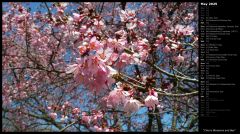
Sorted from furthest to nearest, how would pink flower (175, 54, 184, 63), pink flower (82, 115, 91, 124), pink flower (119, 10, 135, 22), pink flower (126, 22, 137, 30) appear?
1. pink flower (82, 115, 91, 124)
2. pink flower (175, 54, 184, 63)
3. pink flower (119, 10, 135, 22)
4. pink flower (126, 22, 137, 30)

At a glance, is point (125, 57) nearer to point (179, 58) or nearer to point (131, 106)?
point (131, 106)

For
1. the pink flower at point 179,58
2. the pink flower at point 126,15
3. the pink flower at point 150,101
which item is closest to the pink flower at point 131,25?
the pink flower at point 126,15

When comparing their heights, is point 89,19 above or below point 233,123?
above

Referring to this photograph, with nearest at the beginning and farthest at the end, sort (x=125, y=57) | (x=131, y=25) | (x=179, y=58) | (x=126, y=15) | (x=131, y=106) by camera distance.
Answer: (x=131, y=106), (x=125, y=57), (x=131, y=25), (x=126, y=15), (x=179, y=58)

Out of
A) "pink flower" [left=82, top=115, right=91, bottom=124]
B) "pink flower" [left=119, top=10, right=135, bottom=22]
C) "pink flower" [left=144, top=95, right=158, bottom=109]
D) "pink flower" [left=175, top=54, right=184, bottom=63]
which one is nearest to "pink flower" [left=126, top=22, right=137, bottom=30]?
"pink flower" [left=119, top=10, right=135, bottom=22]

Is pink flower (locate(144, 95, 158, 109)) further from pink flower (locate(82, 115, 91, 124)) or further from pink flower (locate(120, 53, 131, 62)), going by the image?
pink flower (locate(82, 115, 91, 124))

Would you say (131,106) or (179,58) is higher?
(179,58)

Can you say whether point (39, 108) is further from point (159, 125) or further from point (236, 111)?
point (236, 111)

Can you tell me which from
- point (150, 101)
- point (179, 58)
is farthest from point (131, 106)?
point (179, 58)

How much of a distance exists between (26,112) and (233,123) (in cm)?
518

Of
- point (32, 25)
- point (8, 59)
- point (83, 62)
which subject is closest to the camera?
point (83, 62)

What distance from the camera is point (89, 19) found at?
141 inches

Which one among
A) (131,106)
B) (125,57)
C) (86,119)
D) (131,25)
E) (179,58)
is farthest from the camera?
(86,119)

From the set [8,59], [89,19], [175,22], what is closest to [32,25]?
[8,59]
